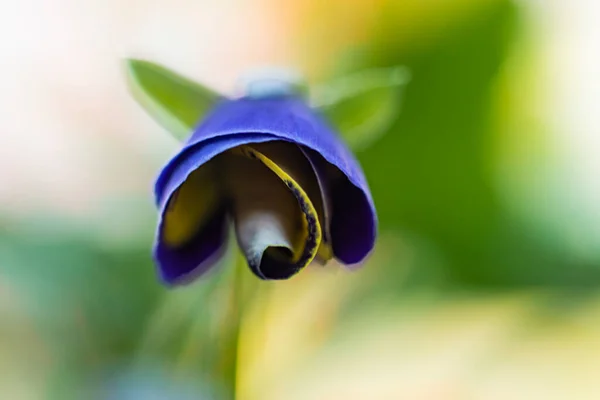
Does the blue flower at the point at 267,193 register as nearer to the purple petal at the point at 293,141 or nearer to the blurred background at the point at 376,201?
the purple petal at the point at 293,141

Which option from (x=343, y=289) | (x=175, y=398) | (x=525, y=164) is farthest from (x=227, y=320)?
(x=525, y=164)

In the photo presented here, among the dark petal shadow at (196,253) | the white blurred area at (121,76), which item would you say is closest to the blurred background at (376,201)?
the white blurred area at (121,76)

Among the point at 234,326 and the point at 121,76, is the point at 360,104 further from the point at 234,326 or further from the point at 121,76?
A: the point at 121,76

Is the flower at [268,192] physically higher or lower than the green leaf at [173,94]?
lower

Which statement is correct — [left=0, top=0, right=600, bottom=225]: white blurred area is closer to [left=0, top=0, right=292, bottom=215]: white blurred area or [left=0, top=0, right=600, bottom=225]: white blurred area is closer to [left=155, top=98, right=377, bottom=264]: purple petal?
[left=0, top=0, right=292, bottom=215]: white blurred area

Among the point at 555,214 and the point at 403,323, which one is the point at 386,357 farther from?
the point at 555,214

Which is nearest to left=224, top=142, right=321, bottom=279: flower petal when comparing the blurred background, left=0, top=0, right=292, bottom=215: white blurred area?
the blurred background

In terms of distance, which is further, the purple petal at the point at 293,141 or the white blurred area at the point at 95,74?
the white blurred area at the point at 95,74
